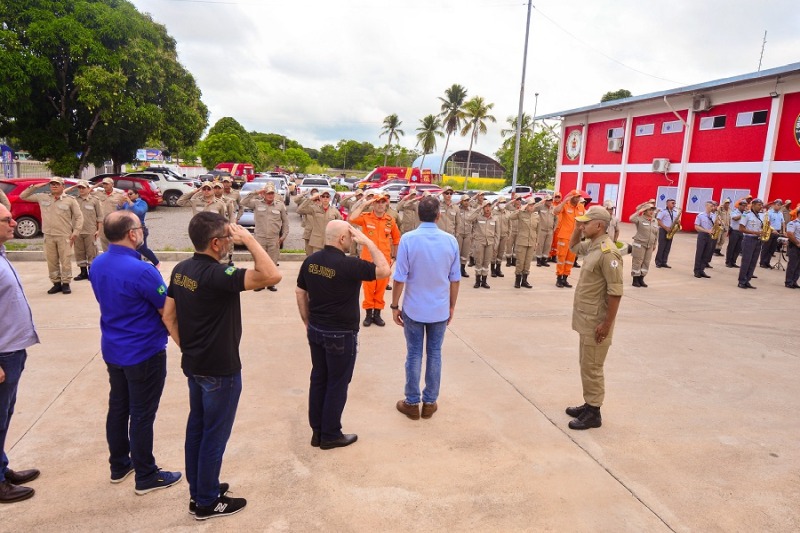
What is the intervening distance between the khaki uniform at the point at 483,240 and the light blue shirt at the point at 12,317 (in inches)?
307

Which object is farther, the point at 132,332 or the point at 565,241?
the point at 565,241

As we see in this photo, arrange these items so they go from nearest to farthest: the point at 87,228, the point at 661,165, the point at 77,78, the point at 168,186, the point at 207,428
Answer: the point at 207,428 → the point at 87,228 → the point at 77,78 → the point at 661,165 → the point at 168,186

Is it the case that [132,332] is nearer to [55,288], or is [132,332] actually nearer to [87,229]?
[55,288]

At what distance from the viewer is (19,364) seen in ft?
10.5

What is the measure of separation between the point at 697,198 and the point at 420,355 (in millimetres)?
22249

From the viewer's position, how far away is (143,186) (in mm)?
22125

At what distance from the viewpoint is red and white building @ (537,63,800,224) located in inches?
730

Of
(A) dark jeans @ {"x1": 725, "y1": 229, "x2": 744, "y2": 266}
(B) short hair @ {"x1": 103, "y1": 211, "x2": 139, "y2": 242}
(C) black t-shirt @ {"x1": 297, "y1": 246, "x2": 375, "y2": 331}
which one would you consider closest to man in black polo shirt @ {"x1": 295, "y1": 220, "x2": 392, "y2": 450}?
(C) black t-shirt @ {"x1": 297, "y1": 246, "x2": 375, "y2": 331}

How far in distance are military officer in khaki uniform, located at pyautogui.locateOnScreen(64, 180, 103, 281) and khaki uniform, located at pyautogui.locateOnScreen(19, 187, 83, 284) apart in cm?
77

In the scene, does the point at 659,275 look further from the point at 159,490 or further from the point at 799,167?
the point at 159,490

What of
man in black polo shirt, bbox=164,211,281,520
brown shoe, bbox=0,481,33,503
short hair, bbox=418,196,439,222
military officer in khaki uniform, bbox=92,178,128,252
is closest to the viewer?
man in black polo shirt, bbox=164,211,281,520

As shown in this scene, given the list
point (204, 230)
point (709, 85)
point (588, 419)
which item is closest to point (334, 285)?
point (204, 230)

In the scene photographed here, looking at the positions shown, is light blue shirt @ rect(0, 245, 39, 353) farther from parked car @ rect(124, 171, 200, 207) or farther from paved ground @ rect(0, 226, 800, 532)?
parked car @ rect(124, 171, 200, 207)

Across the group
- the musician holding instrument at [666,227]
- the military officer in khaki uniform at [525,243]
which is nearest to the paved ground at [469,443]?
the military officer in khaki uniform at [525,243]
